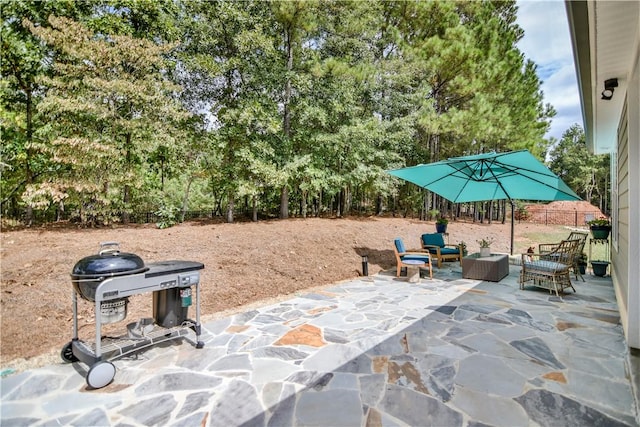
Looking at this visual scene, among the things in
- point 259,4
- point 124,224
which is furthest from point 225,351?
point 259,4

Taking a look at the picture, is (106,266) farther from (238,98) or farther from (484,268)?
(238,98)

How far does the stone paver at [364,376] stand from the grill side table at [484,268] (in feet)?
5.92

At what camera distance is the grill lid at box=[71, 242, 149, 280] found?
263 cm

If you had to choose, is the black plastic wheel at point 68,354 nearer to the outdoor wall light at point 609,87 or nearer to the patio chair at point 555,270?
the patio chair at point 555,270

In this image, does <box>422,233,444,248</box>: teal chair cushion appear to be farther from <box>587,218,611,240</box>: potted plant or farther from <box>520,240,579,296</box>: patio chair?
<box>587,218,611,240</box>: potted plant

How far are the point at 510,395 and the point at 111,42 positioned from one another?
1025cm

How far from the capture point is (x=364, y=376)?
9.21ft

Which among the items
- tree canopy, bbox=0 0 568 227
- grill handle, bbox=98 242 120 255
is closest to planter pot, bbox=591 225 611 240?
tree canopy, bbox=0 0 568 227

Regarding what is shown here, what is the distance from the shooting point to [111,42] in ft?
25.8

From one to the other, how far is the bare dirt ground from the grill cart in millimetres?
754

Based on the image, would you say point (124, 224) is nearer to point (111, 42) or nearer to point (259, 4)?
point (111, 42)

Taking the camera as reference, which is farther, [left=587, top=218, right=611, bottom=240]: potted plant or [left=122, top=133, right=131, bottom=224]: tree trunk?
[left=122, top=133, right=131, bottom=224]: tree trunk

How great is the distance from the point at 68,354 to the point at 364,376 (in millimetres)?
2842

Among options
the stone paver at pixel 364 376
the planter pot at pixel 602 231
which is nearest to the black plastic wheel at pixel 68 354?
the stone paver at pixel 364 376
